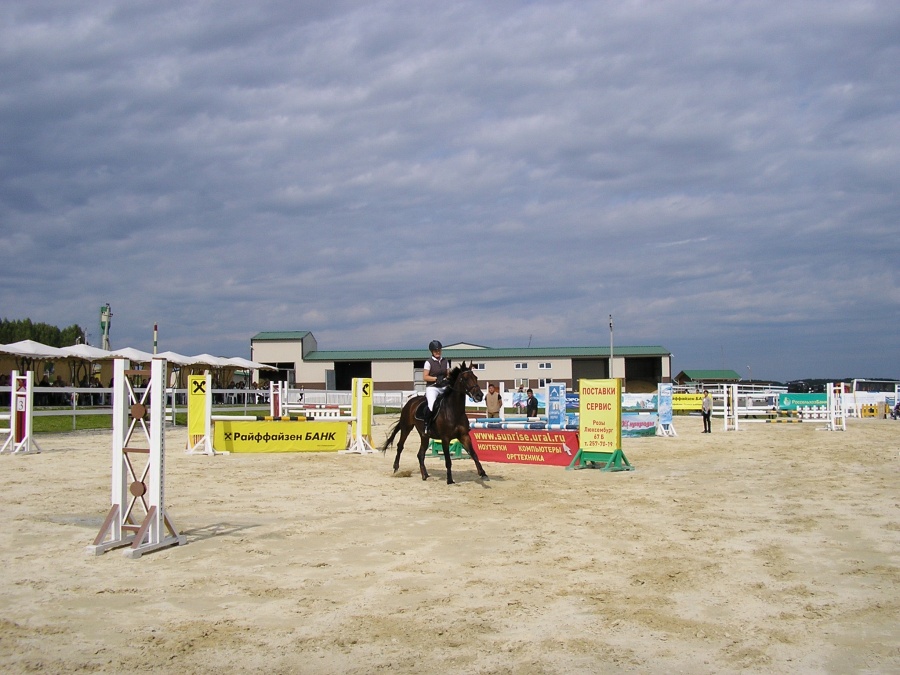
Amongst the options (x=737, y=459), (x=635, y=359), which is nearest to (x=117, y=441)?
(x=737, y=459)

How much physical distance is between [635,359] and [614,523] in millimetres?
62945

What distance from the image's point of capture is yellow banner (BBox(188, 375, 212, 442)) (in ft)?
60.5

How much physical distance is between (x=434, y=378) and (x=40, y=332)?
85401mm

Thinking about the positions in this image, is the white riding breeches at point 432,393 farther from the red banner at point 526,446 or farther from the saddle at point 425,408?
the red banner at point 526,446

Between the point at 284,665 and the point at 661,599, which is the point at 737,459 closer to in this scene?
the point at 661,599

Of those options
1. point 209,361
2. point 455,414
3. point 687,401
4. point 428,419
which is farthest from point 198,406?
point 687,401

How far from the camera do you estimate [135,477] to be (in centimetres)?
752

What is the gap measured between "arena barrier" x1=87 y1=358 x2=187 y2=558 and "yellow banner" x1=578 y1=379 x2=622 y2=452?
30.7ft

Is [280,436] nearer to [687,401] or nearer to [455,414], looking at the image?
[455,414]

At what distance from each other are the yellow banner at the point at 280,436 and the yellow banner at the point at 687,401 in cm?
2719

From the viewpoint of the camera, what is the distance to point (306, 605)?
18.3 ft

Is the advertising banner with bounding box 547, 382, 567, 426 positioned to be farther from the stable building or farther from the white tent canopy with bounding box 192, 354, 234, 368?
the stable building

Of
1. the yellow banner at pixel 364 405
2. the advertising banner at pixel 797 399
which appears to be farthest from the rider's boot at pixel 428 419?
the advertising banner at pixel 797 399

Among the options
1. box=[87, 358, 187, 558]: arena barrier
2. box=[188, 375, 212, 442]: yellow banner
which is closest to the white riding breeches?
box=[87, 358, 187, 558]: arena barrier
